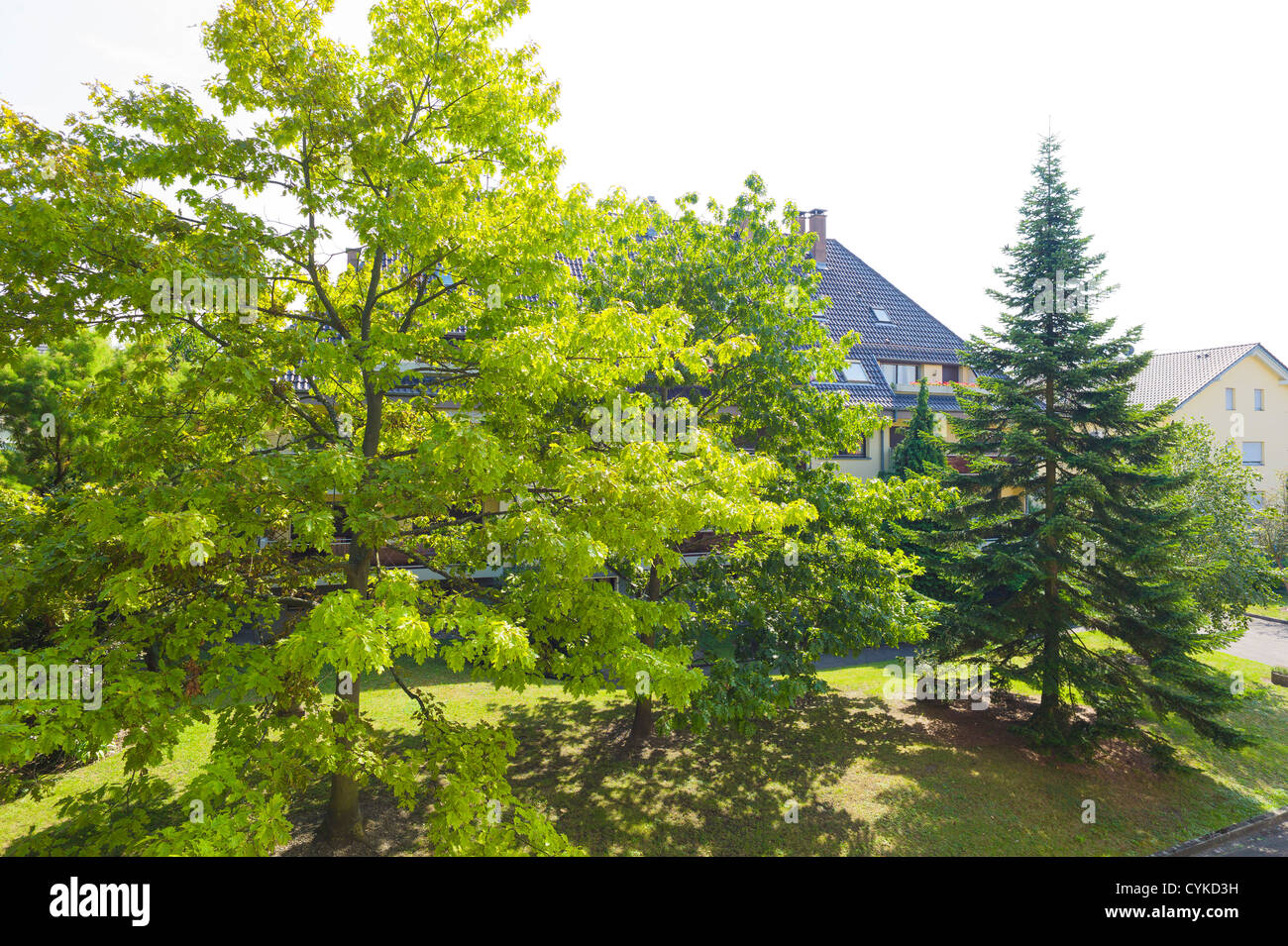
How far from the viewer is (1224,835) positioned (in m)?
9.34

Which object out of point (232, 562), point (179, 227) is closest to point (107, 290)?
point (179, 227)

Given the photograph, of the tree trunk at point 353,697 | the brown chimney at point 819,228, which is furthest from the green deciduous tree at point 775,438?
the brown chimney at point 819,228

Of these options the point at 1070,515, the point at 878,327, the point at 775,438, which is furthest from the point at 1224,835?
the point at 878,327

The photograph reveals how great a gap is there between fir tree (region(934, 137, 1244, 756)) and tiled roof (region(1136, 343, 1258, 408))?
2332cm

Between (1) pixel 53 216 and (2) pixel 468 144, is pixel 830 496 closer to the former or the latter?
(2) pixel 468 144

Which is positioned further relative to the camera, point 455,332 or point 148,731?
point 455,332

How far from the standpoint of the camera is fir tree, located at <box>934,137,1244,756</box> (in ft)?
35.0

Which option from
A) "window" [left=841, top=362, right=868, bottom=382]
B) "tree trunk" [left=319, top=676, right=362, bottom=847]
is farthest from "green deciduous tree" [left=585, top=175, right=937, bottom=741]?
"window" [left=841, top=362, right=868, bottom=382]

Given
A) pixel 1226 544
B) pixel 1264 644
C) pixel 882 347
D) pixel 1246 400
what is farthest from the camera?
pixel 1246 400

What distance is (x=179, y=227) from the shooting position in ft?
20.2

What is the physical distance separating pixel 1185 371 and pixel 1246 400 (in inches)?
106

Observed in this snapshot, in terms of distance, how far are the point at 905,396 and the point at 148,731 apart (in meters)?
23.4

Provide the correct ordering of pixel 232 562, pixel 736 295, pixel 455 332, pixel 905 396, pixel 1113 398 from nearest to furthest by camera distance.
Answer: pixel 232 562
pixel 455 332
pixel 736 295
pixel 1113 398
pixel 905 396

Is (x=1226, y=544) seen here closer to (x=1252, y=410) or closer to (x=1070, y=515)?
(x=1070, y=515)
